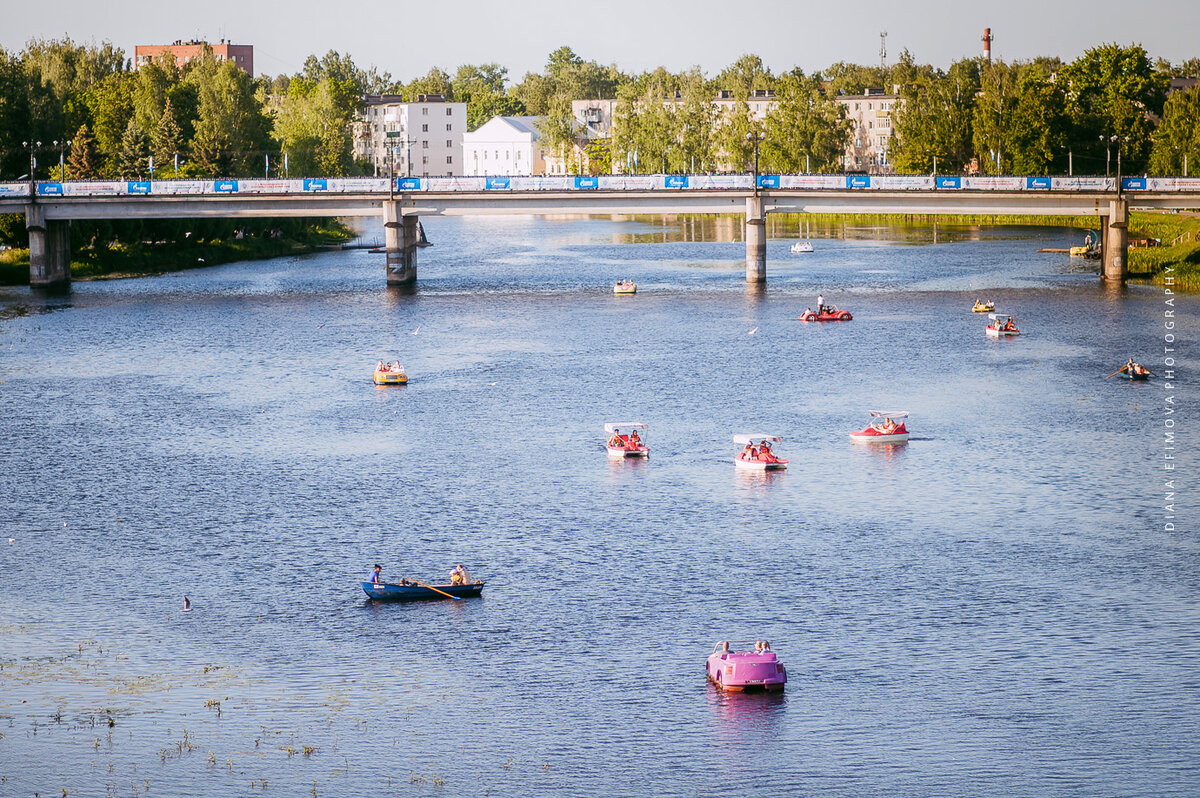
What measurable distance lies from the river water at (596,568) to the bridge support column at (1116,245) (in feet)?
102

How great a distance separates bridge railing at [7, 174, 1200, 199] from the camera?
483 feet

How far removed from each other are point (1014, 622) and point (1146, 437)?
110 feet

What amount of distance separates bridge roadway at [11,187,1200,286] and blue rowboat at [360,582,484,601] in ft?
319

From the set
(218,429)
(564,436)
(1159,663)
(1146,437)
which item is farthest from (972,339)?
(1159,663)

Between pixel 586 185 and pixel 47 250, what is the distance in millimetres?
57332

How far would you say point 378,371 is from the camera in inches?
3999

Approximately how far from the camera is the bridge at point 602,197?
14725 centimetres

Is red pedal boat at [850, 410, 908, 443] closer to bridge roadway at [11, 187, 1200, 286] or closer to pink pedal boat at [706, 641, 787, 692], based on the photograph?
pink pedal boat at [706, 641, 787, 692]

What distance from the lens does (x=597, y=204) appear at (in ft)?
490

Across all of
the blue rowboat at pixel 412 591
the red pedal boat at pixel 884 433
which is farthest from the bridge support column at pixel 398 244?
the blue rowboat at pixel 412 591

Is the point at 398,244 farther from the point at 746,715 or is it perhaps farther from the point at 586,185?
the point at 746,715

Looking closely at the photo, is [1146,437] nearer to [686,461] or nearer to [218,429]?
[686,461]

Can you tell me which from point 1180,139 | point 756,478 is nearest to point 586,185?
point 756,478

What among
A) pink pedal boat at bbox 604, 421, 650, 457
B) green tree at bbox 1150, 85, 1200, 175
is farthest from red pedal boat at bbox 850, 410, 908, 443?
green tree at bbox 1150, 85, 1200, 175
